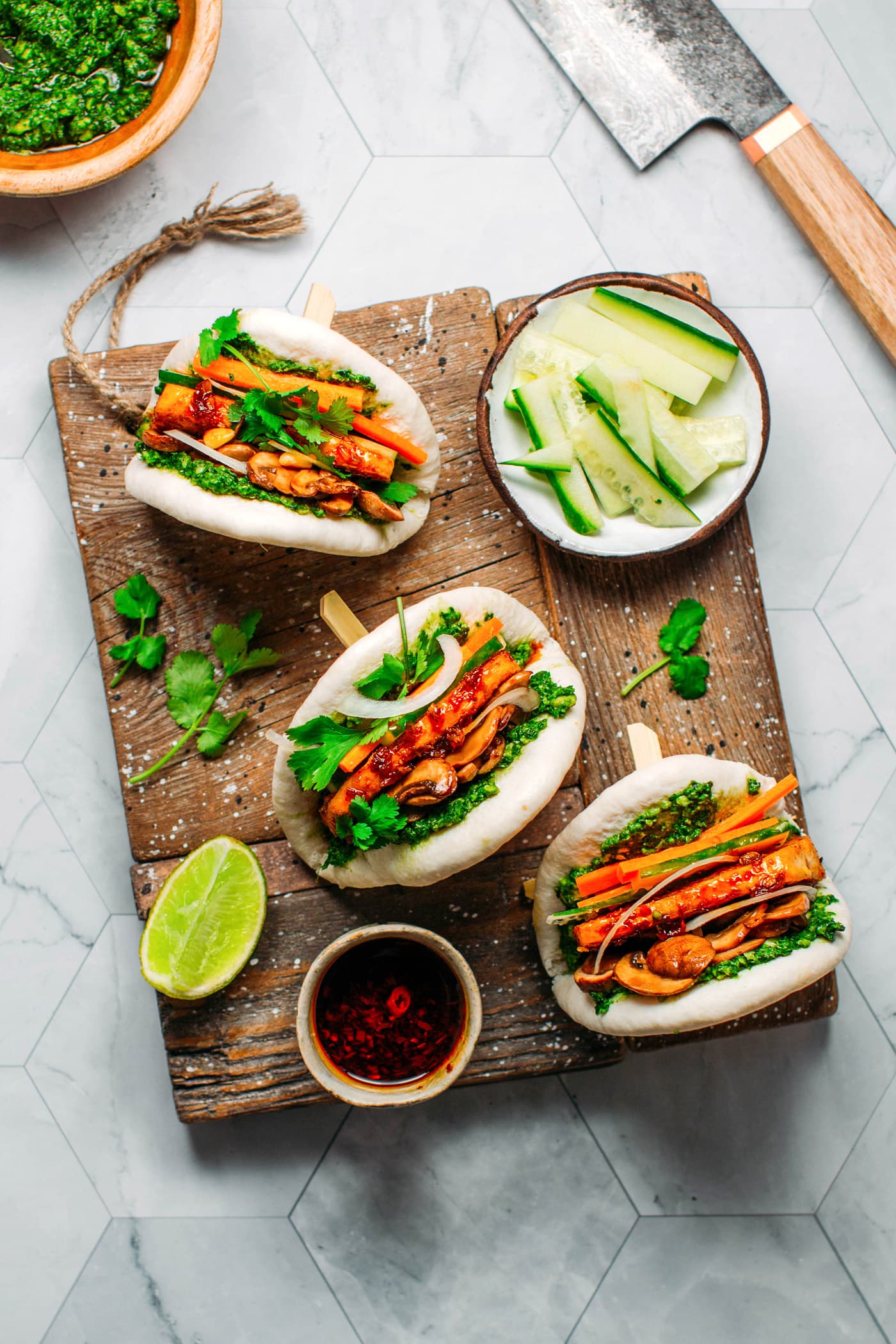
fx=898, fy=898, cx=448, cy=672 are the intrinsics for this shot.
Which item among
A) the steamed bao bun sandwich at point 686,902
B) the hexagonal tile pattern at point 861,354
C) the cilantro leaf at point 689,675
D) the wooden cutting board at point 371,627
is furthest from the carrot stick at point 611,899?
the hexagonal tile pattern at point 861,354

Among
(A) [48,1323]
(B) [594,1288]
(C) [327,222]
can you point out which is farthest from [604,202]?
(A) [48,1323]

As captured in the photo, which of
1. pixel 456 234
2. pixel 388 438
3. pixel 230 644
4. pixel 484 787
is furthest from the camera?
pixel 456 234

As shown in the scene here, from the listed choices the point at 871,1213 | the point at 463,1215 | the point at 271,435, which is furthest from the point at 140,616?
the point at 871,1213

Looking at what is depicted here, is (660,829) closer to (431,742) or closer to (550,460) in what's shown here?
(431,742)

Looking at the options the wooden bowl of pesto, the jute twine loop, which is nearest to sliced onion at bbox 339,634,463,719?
the jute twine loop

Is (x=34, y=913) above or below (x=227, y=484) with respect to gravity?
below

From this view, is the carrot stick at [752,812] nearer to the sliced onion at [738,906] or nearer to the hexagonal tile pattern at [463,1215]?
the sliced onion at [738,906]
